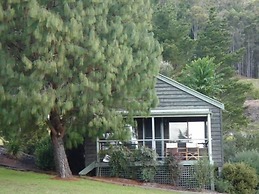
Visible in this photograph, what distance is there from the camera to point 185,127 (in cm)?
2461

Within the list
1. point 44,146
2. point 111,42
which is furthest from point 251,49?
point 111,42

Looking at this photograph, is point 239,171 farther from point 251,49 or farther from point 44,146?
point 251,49

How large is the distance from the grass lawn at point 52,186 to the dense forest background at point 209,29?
2921cm

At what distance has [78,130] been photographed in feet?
63.7

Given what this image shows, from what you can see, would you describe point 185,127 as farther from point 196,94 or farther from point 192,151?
point 196,94

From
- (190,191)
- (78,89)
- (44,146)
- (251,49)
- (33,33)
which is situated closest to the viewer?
(33,33)

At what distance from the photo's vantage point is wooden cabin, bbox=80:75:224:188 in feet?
74.9

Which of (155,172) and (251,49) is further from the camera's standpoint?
(251,49)

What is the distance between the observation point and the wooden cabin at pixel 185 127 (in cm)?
2283

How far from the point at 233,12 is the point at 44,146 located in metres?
59.9

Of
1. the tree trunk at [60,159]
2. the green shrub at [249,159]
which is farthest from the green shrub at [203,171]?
the tree trunk at [60,159]

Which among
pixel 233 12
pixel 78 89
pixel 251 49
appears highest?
pixel 233 12

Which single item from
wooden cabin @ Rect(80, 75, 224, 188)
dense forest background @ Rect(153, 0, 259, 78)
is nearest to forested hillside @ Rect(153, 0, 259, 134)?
dense forest background @ Rect(153, 0, 259, 78)

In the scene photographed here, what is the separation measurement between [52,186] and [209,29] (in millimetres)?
36272
